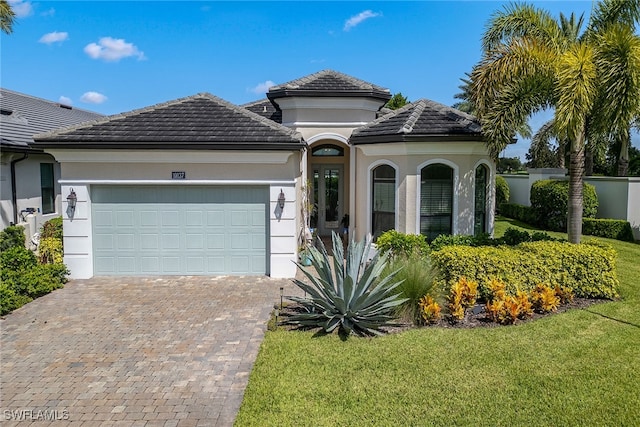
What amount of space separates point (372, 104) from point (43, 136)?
33.1ft

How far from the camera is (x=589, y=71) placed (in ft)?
31.8

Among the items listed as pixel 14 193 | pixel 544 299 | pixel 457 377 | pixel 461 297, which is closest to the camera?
pixel 457 377

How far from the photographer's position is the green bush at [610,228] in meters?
17.5

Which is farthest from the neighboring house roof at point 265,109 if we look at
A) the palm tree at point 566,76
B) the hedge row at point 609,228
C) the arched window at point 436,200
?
the hedge row at point 609,228

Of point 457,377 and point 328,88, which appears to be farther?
point 328,88

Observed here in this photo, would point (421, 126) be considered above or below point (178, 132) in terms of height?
above

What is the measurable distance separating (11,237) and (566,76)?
15.4 meters

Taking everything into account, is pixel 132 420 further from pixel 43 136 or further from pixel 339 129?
pixel 339 129

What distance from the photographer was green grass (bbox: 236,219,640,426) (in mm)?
5113

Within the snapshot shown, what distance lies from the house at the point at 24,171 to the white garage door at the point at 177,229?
286cm

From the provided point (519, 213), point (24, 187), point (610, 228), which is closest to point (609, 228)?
point (610, 228)

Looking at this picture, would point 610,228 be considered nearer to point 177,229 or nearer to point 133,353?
point 177,229

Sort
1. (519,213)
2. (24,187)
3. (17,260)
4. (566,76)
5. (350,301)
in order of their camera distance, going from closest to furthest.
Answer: (350,301) → (566,76) → (17,260) → (24,187) → (519,213)

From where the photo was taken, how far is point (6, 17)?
12.2 m
